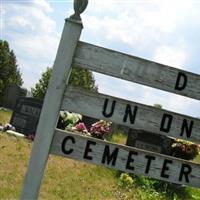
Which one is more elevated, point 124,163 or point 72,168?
point 124,163

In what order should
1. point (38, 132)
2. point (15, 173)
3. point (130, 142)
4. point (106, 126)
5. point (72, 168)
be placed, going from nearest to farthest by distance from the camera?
point (38, 132), point (15, 173), point (72, 168), point (130, 142), point (106, 126)

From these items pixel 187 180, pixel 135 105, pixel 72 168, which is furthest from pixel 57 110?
pixel 72 168

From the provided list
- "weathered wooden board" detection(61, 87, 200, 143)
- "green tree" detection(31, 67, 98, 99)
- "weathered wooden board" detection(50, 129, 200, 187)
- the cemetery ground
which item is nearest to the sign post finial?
"weathered wooden board" detection(61, 87, 200, 143)

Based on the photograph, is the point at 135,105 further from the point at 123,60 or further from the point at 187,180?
the point at 187,180

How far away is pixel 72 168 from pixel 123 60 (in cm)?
713

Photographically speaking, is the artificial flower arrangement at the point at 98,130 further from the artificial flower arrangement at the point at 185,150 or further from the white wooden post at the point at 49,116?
the white wooden post at the point at 49,116

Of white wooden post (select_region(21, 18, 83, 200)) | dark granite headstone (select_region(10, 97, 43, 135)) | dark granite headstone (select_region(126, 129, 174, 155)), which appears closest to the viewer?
white wooden post (select_region(21, 18, 83, 200))

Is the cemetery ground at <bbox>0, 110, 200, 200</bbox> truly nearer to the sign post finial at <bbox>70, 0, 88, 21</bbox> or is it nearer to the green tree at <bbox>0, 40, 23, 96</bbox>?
the sign post finial at <bbox>70, 0, 88, 21</bbox>

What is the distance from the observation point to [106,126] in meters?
14.7

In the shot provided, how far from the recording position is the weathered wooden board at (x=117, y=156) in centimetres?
401

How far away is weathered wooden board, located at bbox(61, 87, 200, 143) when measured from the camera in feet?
13.1

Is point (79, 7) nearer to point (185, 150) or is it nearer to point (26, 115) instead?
point (185, 150)

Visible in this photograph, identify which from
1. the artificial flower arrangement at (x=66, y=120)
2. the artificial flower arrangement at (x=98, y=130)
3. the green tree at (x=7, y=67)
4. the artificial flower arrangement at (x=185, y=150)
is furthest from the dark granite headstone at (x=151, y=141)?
the green tree at (x=7, y=67)

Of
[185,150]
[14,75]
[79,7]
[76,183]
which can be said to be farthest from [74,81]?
[79,7]
